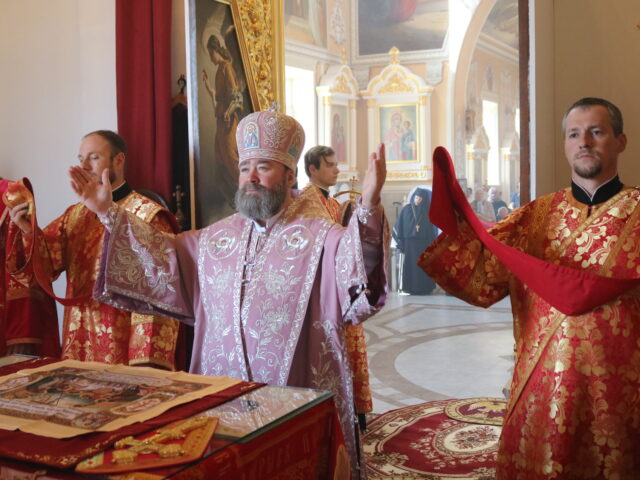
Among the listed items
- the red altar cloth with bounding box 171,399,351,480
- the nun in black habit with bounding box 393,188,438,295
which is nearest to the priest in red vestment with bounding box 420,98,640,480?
the red altar cloth with bounding box 171,399,351,480

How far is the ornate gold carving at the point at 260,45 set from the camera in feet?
14.7

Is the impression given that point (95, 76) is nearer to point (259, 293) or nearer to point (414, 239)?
point (259, 293)

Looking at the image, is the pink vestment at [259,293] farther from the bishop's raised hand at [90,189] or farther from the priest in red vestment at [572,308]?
the priest in red vestment at [572,308]

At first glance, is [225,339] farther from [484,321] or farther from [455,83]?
[455,83]

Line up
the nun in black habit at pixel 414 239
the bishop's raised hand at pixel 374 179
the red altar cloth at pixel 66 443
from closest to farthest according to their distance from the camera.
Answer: the red altar cloth at pixel 66 443 → the bishop's raised hand at pixel 374 179 → the nun in black habit at pixel 414 239

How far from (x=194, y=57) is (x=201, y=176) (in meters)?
0.66

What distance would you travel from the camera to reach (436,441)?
4285mm

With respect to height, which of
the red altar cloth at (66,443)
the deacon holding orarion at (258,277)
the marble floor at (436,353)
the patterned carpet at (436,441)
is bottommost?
the marble floor at (436,353)

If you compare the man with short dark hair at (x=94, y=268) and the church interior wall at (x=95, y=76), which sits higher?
the church interior wall at (x=95, y=76)

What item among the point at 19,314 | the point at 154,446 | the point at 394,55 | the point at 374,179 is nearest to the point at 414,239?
the point at 394,55

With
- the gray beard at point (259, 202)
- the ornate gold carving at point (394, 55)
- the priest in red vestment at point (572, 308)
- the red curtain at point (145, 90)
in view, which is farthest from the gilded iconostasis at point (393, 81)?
the gray beard at point (259, 202)

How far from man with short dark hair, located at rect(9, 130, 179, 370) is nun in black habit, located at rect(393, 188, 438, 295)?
858 cm

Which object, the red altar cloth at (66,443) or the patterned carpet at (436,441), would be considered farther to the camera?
the patterned carpet at (436,441)

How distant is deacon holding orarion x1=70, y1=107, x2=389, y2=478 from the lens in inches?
97.4
